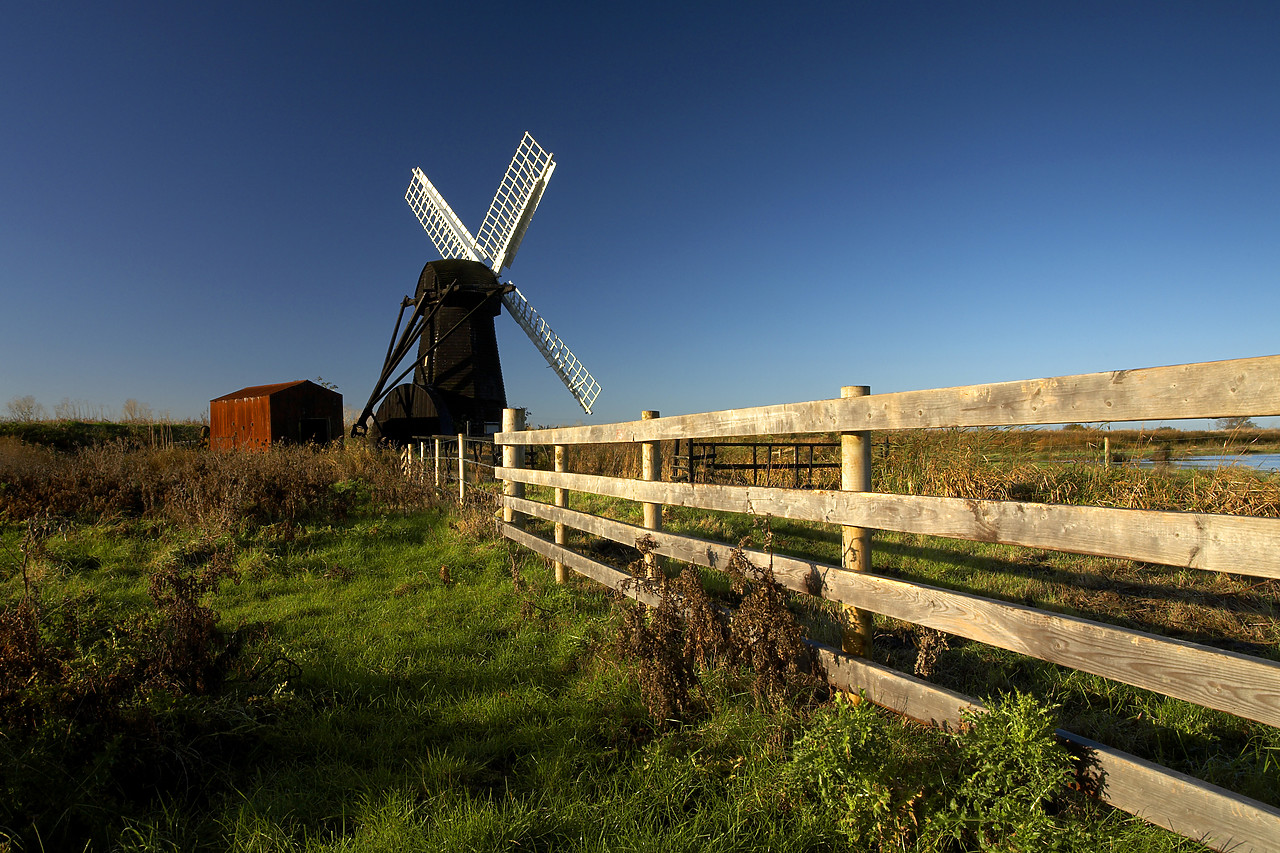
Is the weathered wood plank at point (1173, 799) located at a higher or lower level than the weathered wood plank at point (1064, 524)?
lower

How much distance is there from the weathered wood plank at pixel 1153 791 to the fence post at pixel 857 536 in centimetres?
22

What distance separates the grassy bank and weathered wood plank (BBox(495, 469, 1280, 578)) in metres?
0.67

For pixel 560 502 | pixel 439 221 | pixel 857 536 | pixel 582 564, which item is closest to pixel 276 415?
pixel 439 221

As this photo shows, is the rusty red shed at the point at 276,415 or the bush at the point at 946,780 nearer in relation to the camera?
the bush at the point at 946,780

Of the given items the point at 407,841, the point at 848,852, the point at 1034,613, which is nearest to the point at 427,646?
the point at 407,841

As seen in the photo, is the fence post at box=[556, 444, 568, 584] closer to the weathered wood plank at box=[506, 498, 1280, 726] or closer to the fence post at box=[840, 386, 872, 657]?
the weathered wood plank at box=[506, 498, 1280, 726]

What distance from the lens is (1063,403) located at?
235 centimetres

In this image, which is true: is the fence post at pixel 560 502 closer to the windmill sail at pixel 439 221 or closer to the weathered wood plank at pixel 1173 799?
the weathered wood plank at pixel 1173 799

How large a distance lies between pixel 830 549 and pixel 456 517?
→ 5686mm

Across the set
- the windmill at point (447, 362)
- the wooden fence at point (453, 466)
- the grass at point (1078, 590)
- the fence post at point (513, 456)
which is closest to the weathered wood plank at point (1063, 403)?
the grass at point (1078, 590)

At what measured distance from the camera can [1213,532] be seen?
6.69ft

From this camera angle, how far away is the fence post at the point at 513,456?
7953mm

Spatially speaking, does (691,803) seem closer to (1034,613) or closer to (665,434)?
(1034,613)

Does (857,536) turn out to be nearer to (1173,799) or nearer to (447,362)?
(1173,799)
